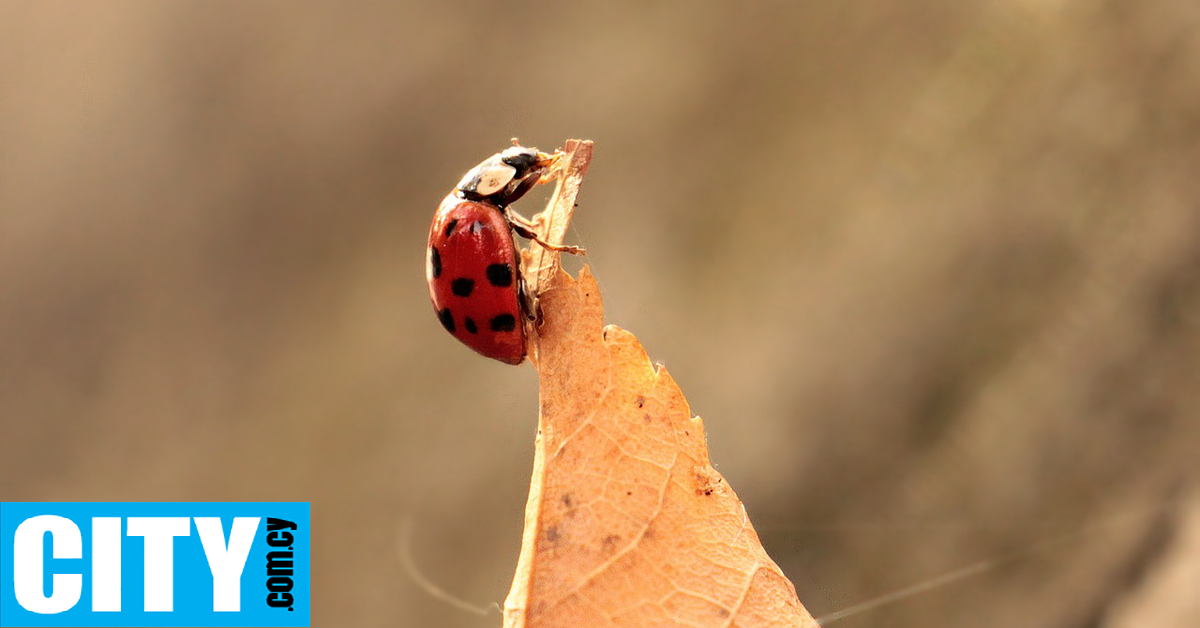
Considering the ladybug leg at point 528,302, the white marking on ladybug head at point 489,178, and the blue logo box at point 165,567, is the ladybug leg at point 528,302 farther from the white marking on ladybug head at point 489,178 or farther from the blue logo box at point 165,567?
the blue logo box at point 165,567

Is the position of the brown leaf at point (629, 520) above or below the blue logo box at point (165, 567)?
above

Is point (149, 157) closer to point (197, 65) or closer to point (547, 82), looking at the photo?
point (197, 65)

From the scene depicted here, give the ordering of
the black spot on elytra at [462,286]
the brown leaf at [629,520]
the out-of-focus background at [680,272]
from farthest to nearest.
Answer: the out-of-focus background at [680,272] → the black spot on elytra at [462,286] → the brown leaf at [629,520]

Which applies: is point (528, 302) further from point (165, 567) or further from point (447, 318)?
point (165, 567)

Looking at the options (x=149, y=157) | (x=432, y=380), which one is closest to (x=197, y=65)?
(x=149, y=157)

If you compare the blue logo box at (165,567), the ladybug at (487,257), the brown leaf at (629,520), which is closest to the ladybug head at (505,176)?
the ladybug at (487,257)

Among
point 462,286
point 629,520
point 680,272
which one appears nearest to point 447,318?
point 462,286

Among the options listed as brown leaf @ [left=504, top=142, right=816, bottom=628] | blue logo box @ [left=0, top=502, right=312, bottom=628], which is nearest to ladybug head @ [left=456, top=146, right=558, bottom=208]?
brown leaf @ [left=504, top=142, right=816, bottom=628]
